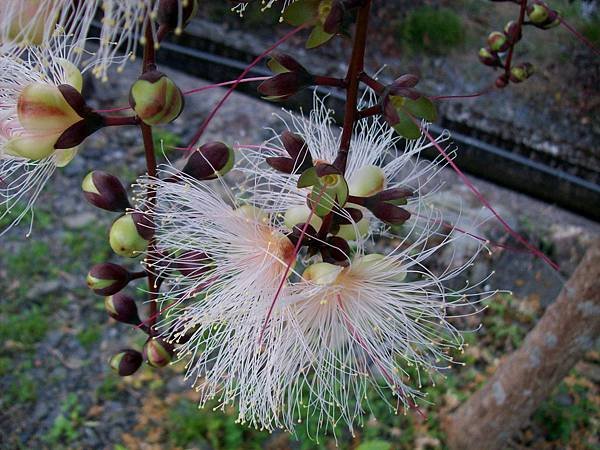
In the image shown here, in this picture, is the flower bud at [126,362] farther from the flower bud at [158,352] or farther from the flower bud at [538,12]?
the flower bud at [538,12]

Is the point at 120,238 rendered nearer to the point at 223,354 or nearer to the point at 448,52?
the point at 223,354

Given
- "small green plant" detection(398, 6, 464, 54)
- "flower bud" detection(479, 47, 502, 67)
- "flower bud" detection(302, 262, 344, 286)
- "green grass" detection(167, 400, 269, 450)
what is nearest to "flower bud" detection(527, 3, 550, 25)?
"flower bud" detection(479, 47, 502, 67)

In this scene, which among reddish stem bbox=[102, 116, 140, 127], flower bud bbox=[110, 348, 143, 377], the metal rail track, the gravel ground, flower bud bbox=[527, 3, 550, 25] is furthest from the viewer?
the metal rail track

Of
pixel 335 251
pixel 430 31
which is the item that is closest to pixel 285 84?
pixel 335 251

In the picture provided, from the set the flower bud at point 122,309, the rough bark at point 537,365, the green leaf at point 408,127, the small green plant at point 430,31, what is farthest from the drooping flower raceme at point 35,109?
the small green plant at point 430,31

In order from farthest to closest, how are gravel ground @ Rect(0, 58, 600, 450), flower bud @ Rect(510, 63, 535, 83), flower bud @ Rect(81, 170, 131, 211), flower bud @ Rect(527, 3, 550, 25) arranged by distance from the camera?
1. gravel ground @ Rect(0, 58, 600, 450)
2. flower bud @ Rect(510, 63, 535, 83)
3. flower bud @ Rect(527, 3, 550, 25)
4. flower bud @ Rect(81, 170, 131, 211)

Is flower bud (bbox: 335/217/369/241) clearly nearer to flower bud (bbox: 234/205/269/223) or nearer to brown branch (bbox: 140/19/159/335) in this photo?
flower bud (bbox: 234/205/269/223)

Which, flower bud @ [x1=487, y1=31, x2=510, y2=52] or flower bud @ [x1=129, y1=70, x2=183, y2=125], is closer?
flower bud @ [x1=129, y1=70, x2=183, y2=125]
